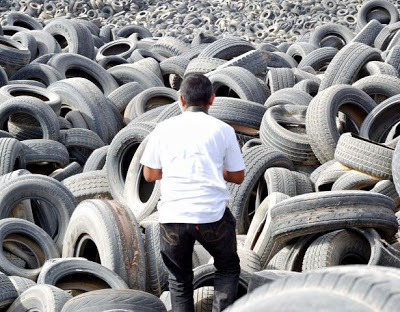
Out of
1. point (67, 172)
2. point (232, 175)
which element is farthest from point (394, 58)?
point (232, 175)

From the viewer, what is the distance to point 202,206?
3777 millimetres

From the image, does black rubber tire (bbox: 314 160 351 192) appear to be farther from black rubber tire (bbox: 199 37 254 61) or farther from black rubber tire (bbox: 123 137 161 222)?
black rubber tire (bbox: 199 37 254 61)

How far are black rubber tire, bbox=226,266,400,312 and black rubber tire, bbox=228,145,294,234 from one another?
3.66 meters

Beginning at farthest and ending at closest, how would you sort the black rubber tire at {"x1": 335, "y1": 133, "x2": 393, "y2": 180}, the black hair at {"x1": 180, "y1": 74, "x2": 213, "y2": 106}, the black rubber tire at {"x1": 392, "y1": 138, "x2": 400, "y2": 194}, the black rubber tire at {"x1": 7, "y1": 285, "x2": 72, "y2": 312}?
the black rubber tire at {"x1": 335, "y1": 133, "x2": 393, "y2": 180}, the black rubber tire at {"x1": 392, "y1": 138, "x2": 400, "y2": 194}, the black rubber tire at {"x1": 7, "y1": 285, "x2": 72, "y2": 312}, the black hair at {"x1": 180, "y1": 74, "x2": 213, "y2": 106}

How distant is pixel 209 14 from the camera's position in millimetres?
19891

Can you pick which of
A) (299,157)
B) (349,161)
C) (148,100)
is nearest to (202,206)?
(349,161)

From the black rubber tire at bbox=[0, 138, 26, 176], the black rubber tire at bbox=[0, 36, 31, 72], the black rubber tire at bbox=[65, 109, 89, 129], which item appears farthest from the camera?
the black rubber tire at bbox=[0, 36, 31, 72]

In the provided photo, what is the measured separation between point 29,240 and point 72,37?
749cm

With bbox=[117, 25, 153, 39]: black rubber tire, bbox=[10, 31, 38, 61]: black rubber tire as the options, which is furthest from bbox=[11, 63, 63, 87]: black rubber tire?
bbox=[117, 25, 153, 39]: black rubber tire

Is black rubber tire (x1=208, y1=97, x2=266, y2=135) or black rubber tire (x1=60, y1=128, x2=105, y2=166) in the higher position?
black rubber tire (x1=208, y1=97, x2=266, y2=135)

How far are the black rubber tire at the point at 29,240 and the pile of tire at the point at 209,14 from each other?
12259 mm

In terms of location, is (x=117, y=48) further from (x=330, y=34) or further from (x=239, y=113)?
(x=239, y=113)

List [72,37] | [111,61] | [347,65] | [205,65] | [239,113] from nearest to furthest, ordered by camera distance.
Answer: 1. [239,113]
2. [347,65]
3. [205,65]
4. [111,61]
5. [72,37]

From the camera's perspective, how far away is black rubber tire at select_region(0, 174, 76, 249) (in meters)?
6.20
